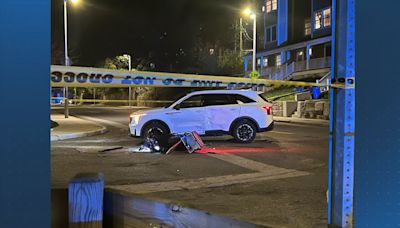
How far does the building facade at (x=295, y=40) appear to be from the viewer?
40.8 metres

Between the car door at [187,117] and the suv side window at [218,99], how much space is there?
0.32 meters

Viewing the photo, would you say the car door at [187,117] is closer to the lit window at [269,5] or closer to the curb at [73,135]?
the curb at [73,135]

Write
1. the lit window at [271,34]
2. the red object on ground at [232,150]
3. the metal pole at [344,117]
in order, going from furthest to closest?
the lit window at [271,34] < the red object on ground at [232,150] < the metal pole at [344,117]

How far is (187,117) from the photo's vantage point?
47.3 ft

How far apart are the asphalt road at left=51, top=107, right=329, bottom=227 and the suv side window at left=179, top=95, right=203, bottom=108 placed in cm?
145

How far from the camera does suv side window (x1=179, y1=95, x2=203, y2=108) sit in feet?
48.0

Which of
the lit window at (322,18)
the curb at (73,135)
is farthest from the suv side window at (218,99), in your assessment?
the lit window at (322,18)

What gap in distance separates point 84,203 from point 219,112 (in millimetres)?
10437

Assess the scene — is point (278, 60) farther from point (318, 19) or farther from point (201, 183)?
point (201, 183)

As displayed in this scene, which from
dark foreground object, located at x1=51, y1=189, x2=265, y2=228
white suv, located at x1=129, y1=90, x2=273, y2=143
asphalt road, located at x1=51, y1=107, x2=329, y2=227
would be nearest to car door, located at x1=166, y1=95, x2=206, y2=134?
white suv, located at x1=129, y1=90, x2=273, y2=143

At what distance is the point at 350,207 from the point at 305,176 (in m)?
5.63
